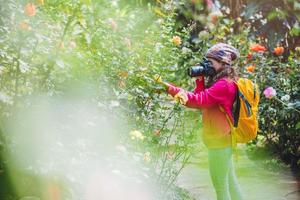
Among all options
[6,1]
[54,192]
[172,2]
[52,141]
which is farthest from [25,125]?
[172,2]

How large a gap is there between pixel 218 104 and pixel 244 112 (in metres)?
0.20

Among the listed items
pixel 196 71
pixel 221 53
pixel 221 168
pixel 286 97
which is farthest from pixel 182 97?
pixel 286 97

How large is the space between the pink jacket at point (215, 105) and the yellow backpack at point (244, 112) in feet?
0.14

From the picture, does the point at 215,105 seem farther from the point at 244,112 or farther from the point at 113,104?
the point at 113,104

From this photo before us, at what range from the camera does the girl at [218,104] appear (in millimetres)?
3371

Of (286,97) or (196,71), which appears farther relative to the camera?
(286,97)

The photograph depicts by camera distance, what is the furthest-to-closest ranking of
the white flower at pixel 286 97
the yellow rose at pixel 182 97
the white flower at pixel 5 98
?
the white flower at pixel 286 97
the yellow rose at pixel 182 97
the white flower at pixel 5 98

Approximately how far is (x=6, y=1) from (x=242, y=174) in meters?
3.86

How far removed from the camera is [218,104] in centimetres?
343

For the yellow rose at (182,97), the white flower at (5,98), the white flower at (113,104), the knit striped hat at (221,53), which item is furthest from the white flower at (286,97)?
the white flower at (5,98)

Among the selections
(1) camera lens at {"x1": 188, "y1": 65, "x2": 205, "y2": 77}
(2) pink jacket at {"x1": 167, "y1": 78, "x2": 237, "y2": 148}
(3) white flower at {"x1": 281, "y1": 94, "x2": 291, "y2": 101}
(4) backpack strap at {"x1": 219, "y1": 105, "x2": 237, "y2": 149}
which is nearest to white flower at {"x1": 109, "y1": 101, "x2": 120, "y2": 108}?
(2) pink jacket at {"x1": 167, "y1": 78, "x2": 237, "y2": 148}

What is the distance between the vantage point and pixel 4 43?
279 centimetres

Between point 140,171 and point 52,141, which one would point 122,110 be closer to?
point 140,171

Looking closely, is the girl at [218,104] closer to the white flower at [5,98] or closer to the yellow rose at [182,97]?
the yellow rose at [182,97]
